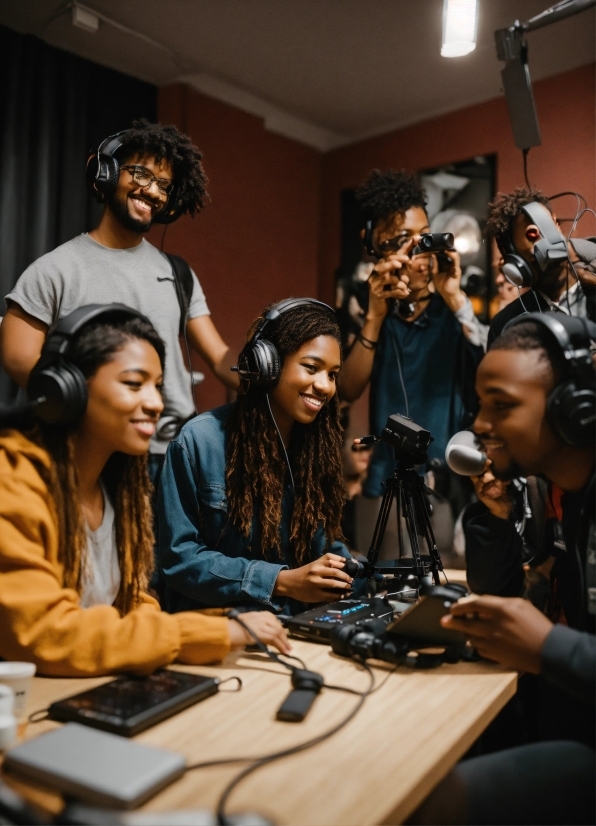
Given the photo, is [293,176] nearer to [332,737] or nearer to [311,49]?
[311,49]

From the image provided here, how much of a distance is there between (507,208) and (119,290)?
1.26 metres

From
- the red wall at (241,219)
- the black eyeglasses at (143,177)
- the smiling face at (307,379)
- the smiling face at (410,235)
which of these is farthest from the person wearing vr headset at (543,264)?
the red wall at (241,219)

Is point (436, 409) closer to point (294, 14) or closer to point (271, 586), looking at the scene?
point (271, 586)

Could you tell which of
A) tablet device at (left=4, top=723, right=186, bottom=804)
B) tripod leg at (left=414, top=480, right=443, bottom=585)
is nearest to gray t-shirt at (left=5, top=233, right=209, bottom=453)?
tripod leg at (left=414, top=480, right=443, bottom=585)

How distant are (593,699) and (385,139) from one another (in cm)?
336

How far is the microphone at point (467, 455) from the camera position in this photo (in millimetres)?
1352

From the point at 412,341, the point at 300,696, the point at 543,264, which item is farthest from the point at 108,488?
the point at 412,341

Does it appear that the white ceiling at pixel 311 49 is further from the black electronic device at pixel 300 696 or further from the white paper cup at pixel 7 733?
the white paper cup at pixel 7 733

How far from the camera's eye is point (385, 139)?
12.5ft

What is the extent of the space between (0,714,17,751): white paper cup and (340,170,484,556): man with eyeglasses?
1689 millimetres

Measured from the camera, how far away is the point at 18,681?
0.98m

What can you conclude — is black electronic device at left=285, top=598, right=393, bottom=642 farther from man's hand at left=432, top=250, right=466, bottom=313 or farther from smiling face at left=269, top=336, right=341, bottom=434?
man's hand at left=432, top=250, right=466, bottom=313

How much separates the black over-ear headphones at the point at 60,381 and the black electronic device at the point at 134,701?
436mm

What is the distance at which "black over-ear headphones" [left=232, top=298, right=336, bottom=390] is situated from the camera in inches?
65.8
